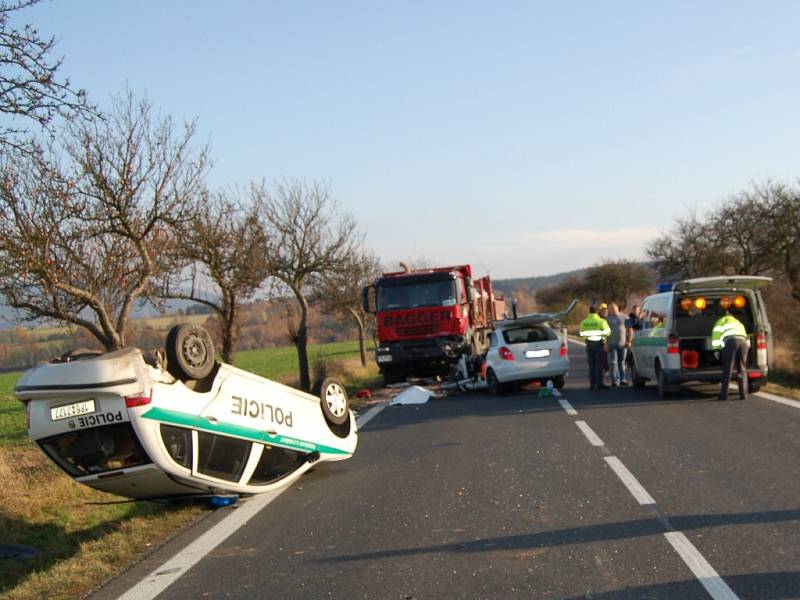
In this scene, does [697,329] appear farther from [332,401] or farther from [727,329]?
[332,401]

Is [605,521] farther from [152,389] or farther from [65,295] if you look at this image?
[65,295]

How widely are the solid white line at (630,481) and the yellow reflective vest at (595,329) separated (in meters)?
8.58

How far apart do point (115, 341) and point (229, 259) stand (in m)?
7.78

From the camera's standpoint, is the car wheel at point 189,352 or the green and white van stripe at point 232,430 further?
the car wheel at point 189,352

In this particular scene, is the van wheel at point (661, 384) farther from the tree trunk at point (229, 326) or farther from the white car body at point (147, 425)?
the tree trunk at point (229, 326)

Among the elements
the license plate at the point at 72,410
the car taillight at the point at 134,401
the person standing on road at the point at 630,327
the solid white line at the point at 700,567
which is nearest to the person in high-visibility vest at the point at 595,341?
the person standing on road at the point at 630,327

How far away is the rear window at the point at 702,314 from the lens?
642 inches

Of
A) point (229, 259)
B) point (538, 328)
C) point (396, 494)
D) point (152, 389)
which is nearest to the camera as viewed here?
point (152, 389)

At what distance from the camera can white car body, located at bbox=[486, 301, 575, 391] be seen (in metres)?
18.6

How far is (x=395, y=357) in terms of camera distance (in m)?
23.6

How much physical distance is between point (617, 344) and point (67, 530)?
13.5m

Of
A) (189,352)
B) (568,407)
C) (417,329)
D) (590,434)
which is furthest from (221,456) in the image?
(417,329)

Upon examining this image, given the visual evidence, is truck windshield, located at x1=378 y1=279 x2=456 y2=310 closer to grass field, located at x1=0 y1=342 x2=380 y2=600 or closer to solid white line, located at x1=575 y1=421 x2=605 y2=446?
solid white line, located at x1=575 y1=421 x2=605 y2=446

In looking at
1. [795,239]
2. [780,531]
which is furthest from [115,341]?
[795,239]
